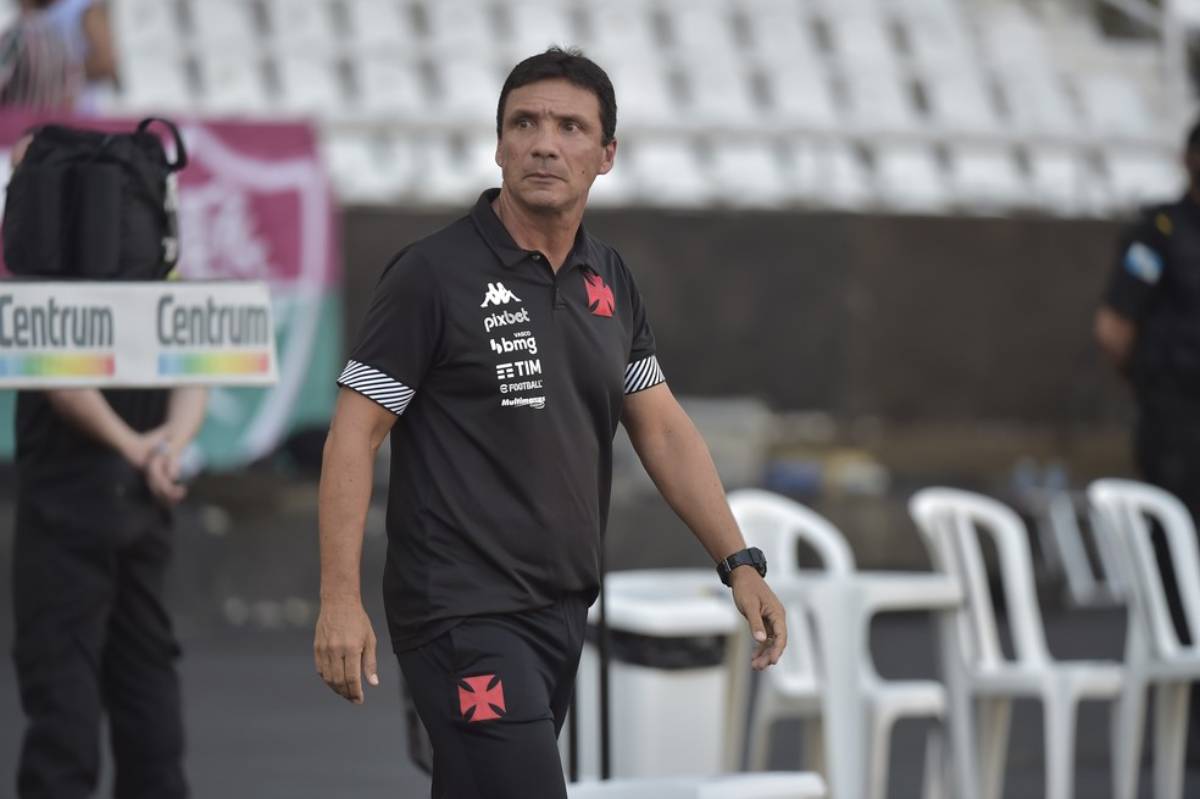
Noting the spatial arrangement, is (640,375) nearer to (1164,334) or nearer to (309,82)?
(1164,334)

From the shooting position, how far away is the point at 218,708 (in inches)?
293

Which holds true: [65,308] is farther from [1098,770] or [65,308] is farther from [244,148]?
[244,148]

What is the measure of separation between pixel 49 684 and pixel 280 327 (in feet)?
15.7

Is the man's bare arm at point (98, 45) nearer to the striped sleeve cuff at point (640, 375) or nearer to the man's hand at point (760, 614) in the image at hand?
the striped sleeve cuff at point (640, 375)

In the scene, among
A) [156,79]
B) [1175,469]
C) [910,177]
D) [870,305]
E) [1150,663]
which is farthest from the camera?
[910,177]

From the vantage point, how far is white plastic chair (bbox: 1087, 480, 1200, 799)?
5.62m

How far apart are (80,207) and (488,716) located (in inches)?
69.6

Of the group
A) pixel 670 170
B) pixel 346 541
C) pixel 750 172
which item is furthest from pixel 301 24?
pixel 346 541

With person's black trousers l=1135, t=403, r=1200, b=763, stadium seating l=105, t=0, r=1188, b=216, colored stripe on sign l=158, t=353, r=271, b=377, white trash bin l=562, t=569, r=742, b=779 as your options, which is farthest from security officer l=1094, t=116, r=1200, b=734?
stadium seating l=105, t=0, r=1188, b=216

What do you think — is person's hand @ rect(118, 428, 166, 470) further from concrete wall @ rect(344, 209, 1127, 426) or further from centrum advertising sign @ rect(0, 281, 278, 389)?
concrete wall @ rect(344, 209, 1127, 426)

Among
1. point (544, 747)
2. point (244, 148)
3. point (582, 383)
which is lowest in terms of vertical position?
point (544, 747)

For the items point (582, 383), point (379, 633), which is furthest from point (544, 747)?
point (379, 633)

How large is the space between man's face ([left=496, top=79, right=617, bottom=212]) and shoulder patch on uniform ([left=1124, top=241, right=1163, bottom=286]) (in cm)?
376

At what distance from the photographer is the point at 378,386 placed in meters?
3.18
